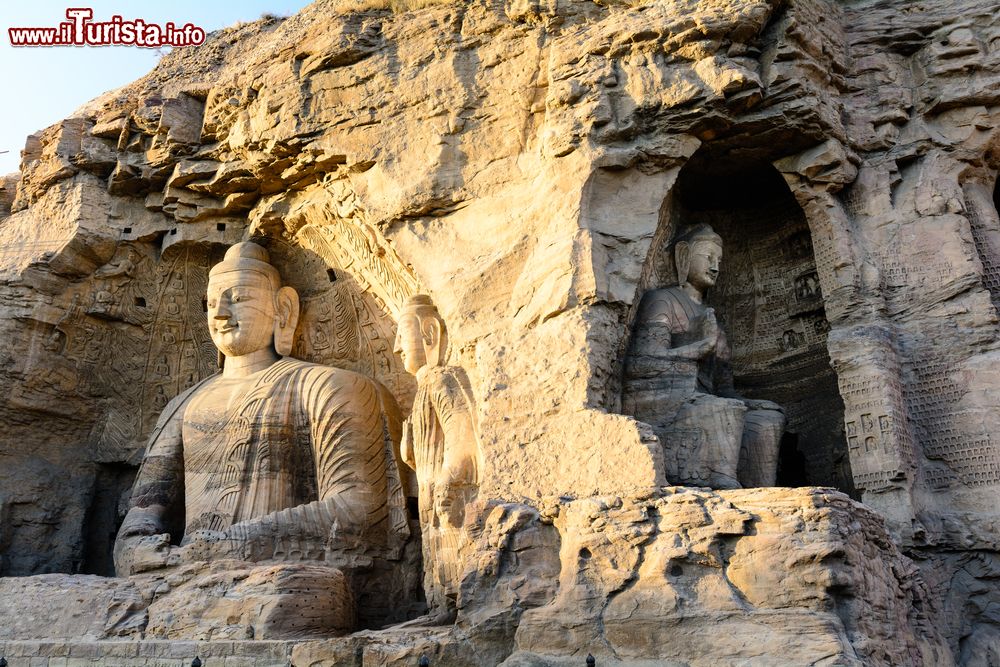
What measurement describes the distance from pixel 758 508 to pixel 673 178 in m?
2.49

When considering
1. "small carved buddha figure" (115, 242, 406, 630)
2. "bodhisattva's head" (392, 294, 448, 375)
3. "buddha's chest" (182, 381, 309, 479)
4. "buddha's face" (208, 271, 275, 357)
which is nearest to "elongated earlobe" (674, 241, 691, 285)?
"bodhisattva's head" (392, 294, 448, 375)

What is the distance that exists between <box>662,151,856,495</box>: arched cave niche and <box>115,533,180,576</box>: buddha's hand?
384cm

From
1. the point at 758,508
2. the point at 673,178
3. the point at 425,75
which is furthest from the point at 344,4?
the point at 758,508

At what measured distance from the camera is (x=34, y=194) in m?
8.94

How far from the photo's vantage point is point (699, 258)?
686cm

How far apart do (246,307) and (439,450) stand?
2.49 meters

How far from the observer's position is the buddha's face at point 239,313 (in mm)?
8148

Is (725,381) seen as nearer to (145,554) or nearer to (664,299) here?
(664,299)

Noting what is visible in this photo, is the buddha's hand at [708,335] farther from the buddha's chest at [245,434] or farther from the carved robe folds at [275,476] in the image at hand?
the buddha's chest at [245,434]

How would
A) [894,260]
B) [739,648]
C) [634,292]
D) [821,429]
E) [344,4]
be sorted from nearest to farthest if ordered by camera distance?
[739,648], [634,292], [894,260], [821,429], [344,4]

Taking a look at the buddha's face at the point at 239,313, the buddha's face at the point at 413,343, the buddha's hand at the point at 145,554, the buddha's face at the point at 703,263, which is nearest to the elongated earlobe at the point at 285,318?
the buddha's face at the point at 239,313

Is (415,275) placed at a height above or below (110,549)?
above

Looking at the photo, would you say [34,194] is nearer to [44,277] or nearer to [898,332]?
[44,277]

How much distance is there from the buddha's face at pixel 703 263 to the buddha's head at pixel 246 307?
11.1 feet
